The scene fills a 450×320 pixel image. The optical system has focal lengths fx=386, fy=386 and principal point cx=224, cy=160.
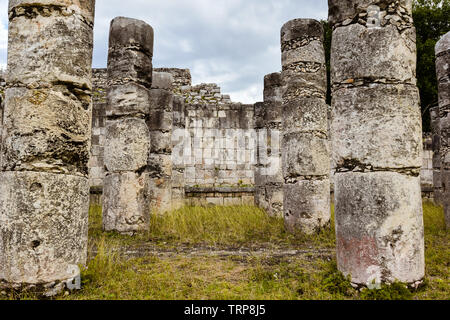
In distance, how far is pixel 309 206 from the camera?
302 inches

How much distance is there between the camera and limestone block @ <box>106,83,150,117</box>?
8.00 meters

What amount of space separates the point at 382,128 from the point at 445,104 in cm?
545

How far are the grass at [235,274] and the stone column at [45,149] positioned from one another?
1.08ft

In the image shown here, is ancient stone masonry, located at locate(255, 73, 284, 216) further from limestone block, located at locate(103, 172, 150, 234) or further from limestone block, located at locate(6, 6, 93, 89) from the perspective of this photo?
limestone block, located at locate(6, 6, 93, 89)

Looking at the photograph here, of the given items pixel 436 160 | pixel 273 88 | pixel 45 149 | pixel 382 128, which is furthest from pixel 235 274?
pixel 436 160

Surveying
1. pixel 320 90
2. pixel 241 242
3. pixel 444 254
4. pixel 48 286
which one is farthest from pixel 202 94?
pixel 48 286

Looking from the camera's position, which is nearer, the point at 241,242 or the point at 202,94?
the point at 241,242

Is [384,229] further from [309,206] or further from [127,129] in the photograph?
[127,129]

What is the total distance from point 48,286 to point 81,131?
5.29 feet

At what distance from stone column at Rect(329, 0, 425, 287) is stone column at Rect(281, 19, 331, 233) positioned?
3.55m

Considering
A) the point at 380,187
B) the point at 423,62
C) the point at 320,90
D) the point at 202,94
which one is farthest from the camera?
the point at 423,62
